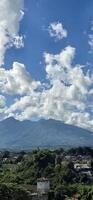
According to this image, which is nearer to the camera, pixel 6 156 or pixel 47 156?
pixel 47 156

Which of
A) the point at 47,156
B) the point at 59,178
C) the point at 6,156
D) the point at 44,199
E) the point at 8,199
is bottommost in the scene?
the point at 8,199

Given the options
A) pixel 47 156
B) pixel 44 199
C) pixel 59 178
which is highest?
pixel 47 156

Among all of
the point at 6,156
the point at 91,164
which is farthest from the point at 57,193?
the point at 6,156

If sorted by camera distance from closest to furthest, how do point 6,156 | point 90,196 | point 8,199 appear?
point 8,199
point 90,196
point 6,156

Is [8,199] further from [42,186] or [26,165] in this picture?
[26,165]

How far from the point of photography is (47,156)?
101312mm

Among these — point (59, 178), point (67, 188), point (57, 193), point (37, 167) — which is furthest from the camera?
point (37, 167)

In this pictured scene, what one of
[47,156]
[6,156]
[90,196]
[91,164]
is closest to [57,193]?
[90,196]

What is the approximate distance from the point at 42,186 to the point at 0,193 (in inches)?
847

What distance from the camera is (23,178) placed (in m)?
88.9

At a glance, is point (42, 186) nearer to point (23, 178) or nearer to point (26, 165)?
point (23, 178)

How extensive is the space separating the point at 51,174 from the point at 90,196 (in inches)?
1364

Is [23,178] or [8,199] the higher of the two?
[23,178]

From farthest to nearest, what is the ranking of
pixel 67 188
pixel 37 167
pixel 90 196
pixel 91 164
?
1. pixel 91 164
2. pixel 37 167
3. pixel 67 188
4. pixel 90 196
